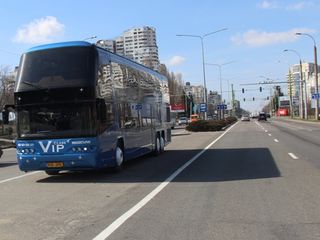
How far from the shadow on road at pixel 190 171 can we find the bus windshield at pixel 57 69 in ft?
8.55

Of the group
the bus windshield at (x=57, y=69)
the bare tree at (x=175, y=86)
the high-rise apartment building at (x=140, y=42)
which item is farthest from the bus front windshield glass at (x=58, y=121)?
the bare tree at (x=175, y=86)

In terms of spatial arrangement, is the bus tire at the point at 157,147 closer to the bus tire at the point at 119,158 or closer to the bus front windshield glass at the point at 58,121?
the bus tire at the point at 119,158

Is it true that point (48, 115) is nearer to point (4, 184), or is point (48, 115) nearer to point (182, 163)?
point (4, 184)

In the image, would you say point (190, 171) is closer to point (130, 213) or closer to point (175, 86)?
point (130, 213)

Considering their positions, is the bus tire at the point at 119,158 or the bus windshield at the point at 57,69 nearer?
the bus windshield at the point at 57,69

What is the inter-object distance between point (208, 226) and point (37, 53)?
27.8 ft

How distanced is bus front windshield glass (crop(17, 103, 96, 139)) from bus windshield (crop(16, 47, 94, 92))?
0.58 m

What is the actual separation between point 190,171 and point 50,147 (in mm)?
4234

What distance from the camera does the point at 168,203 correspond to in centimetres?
1047

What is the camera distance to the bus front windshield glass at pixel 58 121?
Result: 47.2 ft

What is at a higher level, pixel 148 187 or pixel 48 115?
pixel 48 115

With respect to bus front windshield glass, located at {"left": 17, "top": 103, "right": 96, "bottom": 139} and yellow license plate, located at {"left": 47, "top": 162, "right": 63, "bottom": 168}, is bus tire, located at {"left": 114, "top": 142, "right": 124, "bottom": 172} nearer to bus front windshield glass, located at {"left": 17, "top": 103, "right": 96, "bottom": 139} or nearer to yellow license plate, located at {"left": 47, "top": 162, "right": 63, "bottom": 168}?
bus front windshield glass, located at {"left": 17, "top": 103, "right": 96, "bottom": 139}

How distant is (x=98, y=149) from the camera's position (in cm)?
1442

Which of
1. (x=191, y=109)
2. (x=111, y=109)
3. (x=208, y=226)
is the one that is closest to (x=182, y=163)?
(x=111, y=109)
